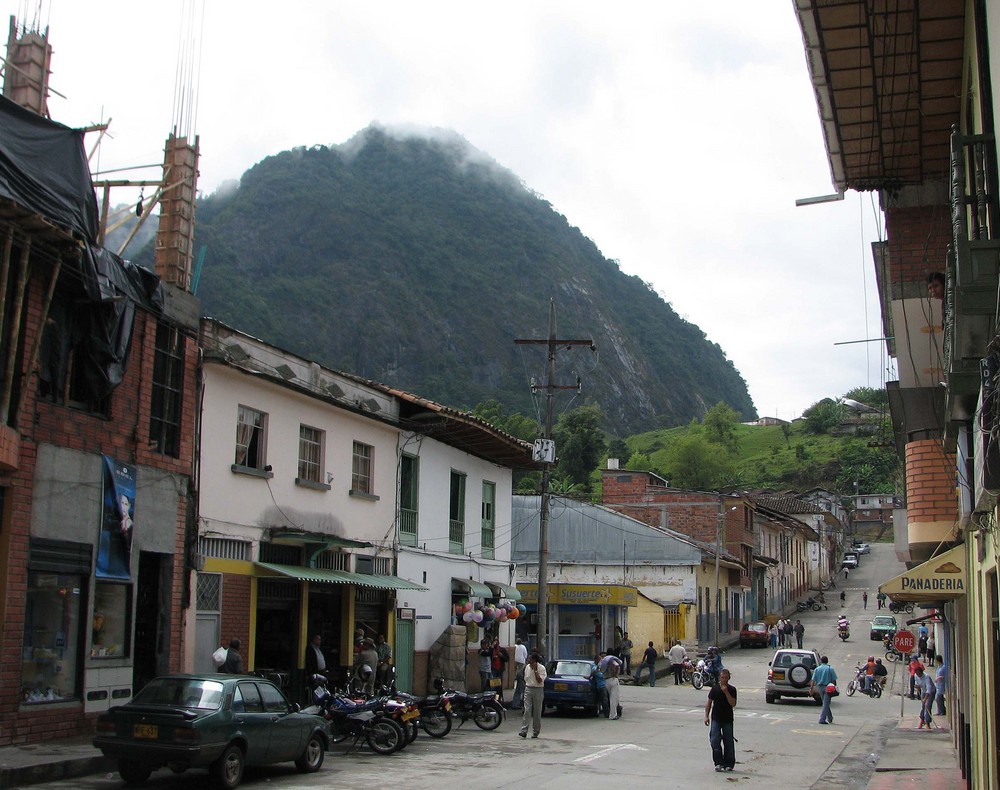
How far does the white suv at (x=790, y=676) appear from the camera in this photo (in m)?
31.1

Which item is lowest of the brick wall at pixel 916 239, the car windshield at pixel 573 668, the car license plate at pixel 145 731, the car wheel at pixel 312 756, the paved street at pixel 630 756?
the paved street at pixel 630 756

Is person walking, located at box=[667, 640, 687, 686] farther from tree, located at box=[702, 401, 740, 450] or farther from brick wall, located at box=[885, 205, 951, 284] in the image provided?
tree, located at box=[702, 401, 740, 450]

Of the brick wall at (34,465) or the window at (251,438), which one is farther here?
the window at (251,438)

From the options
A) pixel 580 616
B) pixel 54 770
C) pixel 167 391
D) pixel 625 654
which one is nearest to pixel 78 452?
pixel 167 391

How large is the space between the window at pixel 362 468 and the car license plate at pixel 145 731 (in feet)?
37.1

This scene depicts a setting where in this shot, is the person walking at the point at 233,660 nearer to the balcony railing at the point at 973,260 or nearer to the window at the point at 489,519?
the balcony railing at the point at 973,260

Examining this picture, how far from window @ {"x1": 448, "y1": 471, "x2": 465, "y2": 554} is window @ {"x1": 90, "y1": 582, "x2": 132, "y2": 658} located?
12261mm

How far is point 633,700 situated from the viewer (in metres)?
31.0

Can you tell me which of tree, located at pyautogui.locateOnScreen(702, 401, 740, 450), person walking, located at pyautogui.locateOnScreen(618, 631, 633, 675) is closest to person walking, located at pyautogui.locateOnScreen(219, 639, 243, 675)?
person walking, located at pyautogui.locateOnScreen(618, 631, 633, 675)

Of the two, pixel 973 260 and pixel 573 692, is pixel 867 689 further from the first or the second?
pixel 973 260

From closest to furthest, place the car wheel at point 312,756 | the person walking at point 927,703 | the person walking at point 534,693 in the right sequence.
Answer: the car wheel at point 312,756 → the person walking at point 534,693 → the person walking at point 927,703

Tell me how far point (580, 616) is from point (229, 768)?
104 ft

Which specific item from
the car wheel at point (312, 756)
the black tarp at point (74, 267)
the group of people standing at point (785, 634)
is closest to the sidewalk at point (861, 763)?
the car wheel at point (312, 756)

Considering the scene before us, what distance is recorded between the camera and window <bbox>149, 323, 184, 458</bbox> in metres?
18.0
